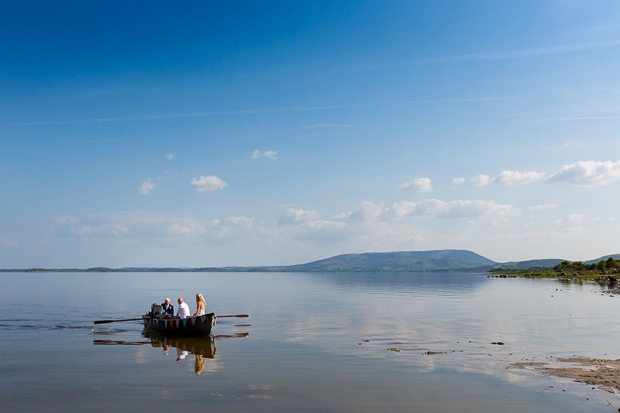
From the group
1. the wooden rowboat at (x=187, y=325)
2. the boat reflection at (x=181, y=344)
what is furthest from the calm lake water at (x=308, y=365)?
the wooden rowboat at (x=187, y=325)

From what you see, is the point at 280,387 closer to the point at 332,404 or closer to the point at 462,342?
the point at 332,404

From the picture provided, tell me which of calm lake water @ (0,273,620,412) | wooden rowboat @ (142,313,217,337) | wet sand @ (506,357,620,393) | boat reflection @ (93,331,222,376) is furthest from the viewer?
wooden rowboat @ (142,313,217,337)

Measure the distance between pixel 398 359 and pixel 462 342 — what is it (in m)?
7.68

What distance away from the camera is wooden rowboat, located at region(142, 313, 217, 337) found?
1334 inches

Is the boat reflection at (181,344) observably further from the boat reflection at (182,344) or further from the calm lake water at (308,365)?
the calm lake water at (308,365)

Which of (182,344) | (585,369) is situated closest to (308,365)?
(182,344)

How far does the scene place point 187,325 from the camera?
34312 millimetres

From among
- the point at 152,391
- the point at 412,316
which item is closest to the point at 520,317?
the point at 412,316

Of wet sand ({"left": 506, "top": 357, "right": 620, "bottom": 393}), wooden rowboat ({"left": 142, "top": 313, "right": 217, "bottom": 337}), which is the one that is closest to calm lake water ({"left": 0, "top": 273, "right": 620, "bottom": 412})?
wet sand ({"left": 506, "top": 357, "right": 620, "bottom": 393})

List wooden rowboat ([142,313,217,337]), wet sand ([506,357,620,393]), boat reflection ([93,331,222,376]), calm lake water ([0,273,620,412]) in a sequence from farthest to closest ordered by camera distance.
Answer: wooden rowboat ([142,313,217,337]), boat reflection ([93,331,222,376]), wet sand ([506,357,620,393]), calm lake water ([0,273,620,412])

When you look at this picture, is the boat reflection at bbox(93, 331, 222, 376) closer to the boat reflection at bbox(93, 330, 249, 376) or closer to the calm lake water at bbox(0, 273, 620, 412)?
the boat reflection at bbox(93, 330, 249, 376)

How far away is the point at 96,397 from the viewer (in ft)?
61.0

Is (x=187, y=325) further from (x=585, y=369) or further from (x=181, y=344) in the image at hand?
(x=585, y=369)

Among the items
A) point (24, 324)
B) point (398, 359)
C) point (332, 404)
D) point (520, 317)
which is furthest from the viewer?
point (520, 317)
